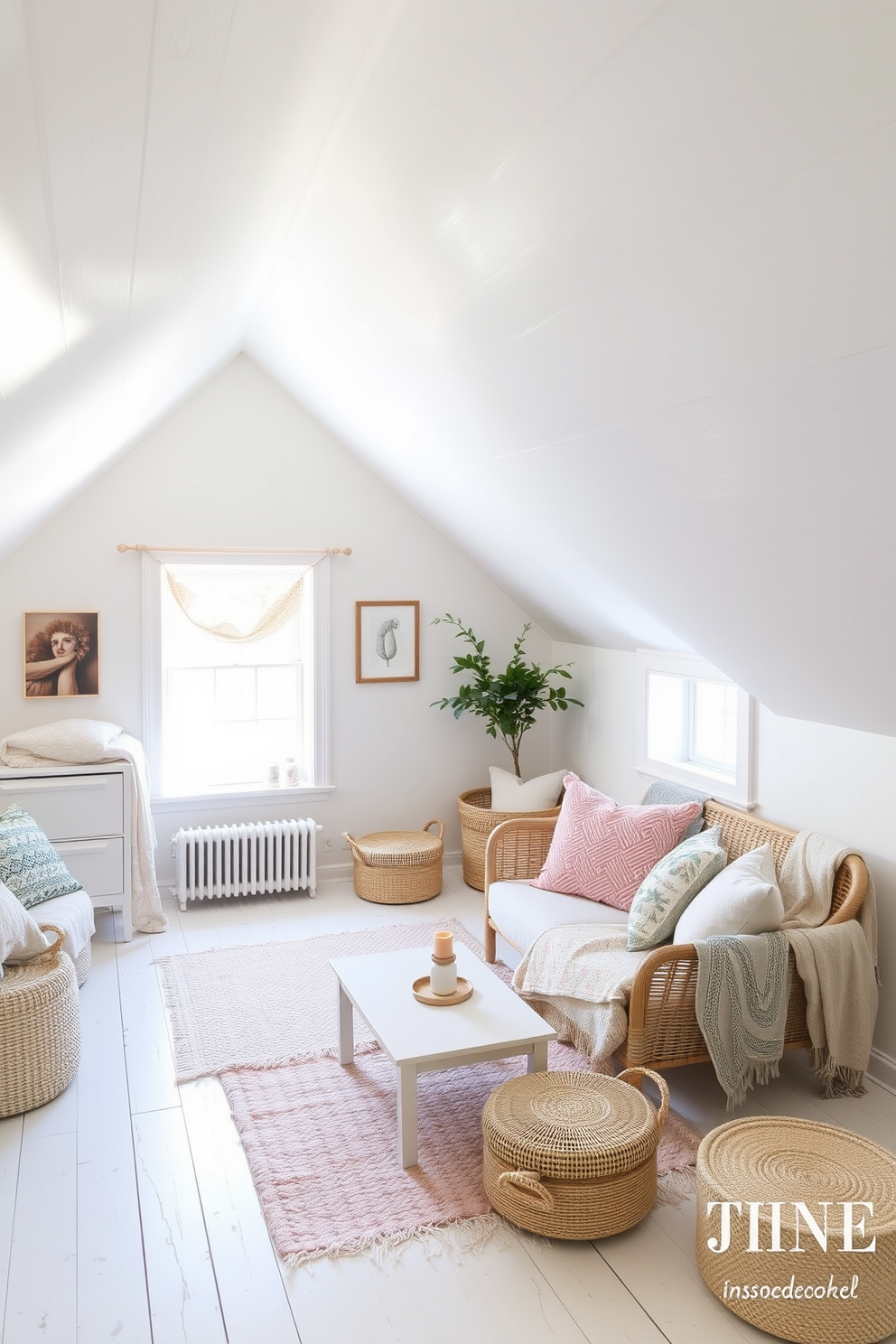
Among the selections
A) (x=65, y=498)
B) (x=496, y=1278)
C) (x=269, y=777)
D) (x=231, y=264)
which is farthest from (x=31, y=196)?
(x=269, y=777)

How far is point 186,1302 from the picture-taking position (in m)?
2.32

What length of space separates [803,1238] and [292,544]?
4095 millimetres

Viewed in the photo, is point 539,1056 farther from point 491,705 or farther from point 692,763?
point 491,705

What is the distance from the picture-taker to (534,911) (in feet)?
12.8

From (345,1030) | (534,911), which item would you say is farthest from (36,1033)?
(534,911)

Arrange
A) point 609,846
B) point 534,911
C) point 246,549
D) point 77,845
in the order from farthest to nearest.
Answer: point 246,549 → point 77,845 → point 609,846 → point 534,911

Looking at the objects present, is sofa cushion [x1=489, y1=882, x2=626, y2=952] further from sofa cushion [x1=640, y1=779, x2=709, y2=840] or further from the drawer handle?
the drawer handle

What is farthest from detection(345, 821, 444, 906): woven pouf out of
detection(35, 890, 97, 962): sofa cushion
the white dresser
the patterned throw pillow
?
the patterned throw pillow

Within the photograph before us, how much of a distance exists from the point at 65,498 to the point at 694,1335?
4118 mm

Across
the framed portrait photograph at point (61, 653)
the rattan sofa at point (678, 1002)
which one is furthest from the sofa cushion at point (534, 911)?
the framed portrait photograph at point (61, 653)

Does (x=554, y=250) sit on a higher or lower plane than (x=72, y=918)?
higher

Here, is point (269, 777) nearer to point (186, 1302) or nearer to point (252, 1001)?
point (252, 1001)

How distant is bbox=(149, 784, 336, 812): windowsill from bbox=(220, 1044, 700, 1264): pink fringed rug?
205 cm

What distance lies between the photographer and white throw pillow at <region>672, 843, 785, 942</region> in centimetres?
314
